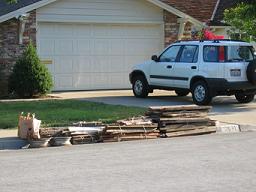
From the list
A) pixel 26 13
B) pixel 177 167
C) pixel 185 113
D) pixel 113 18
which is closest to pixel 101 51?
pixel 113 18

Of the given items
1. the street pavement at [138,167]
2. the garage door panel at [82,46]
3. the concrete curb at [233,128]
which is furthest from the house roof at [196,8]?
the street pavement at [138,167]

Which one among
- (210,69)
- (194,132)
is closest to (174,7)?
(210,69)

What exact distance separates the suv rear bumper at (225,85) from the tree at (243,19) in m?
3.23

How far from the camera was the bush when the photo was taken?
1969 cm

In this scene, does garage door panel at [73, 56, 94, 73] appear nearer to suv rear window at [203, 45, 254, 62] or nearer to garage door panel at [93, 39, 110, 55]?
garage door panel at [93, 39, 110, 55]

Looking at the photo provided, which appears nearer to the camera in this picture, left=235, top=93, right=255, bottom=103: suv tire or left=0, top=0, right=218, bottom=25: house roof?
left=235, top=93, right=255, bottom=103: suv tire

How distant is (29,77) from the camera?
1967 centimetres

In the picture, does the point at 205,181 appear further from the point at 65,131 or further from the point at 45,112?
the point at 45,112

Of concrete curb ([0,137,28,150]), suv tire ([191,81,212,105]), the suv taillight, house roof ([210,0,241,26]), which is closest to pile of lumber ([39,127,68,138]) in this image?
concrete curb ([0,137,28,150])

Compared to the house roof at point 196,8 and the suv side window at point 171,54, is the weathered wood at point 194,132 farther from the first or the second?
the house roof at point 196,8

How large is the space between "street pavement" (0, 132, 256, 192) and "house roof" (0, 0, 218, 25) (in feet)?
31.8

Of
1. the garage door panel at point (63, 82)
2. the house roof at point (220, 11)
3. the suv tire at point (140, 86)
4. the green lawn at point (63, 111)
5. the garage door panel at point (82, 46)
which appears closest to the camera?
the green lawn at point (63, 111)

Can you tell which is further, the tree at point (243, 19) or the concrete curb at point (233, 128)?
the tree at point (243, 19)

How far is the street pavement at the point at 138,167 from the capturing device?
8039mm
